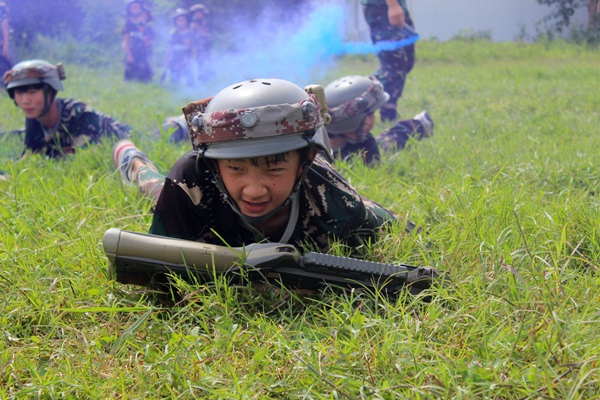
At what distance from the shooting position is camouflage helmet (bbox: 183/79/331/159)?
10.0 ft

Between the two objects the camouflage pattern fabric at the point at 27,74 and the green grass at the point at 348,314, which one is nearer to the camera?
the green grass at the point at 348,314

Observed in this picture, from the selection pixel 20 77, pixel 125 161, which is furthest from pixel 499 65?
pixel 125 161

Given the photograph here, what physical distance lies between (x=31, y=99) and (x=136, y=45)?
10.2 m

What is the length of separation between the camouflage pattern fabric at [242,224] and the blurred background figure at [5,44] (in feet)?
39.4

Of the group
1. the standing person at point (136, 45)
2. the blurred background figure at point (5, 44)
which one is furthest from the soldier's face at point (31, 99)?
the standing person at point (136, 45)

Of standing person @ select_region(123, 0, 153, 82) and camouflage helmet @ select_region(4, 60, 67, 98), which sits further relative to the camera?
standing person @ select_region(123, 0, 153, 82)

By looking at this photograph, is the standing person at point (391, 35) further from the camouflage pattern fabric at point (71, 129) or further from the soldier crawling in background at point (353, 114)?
the camouflage pattern fabric at point (71, 129)

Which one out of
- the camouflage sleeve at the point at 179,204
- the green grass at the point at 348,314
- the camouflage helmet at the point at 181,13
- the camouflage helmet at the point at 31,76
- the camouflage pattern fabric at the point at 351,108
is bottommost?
the green grass at the point at 348,314

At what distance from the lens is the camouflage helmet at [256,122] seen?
120 inches

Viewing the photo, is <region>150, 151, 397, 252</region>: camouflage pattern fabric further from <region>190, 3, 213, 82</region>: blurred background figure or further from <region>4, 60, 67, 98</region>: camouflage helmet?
<region>190, 3, 213, 82</region>: blurred background figure

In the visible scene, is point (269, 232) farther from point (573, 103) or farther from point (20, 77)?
point (573, 103)

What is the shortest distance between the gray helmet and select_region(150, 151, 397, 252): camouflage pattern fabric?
272 cm

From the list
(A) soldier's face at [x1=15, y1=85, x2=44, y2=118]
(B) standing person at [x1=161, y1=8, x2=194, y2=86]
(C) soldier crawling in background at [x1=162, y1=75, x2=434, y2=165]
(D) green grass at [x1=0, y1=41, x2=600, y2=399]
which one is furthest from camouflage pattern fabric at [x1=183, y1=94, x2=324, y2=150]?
(B) standing person at [x1=161, y1=8, x2=194, y2=86]

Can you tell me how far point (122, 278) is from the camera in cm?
299
